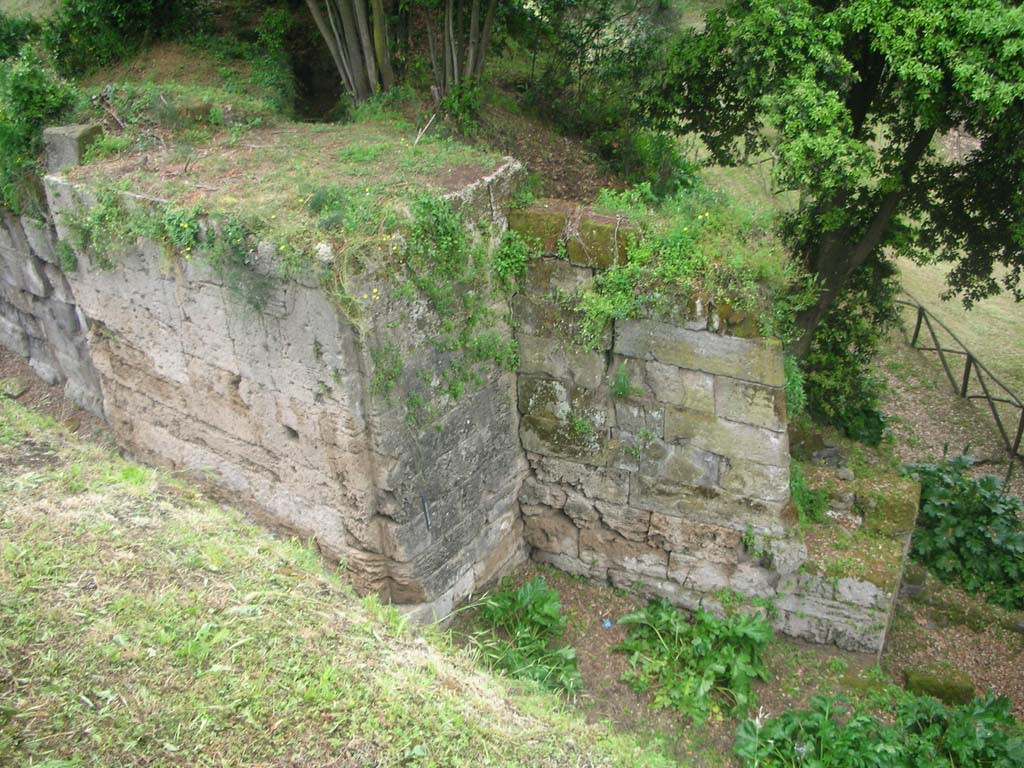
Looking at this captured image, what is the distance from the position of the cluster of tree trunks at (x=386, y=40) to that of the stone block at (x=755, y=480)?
430 centimetres

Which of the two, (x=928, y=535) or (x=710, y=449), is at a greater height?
(x=710, y=449)

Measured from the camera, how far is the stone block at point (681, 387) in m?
5.72

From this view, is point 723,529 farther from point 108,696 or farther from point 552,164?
point 108,696

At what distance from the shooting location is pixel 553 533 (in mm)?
6957

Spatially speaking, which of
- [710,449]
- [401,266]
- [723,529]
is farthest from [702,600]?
[401,266]

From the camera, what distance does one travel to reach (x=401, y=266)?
497 centimetres

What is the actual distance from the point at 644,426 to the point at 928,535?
3.93m

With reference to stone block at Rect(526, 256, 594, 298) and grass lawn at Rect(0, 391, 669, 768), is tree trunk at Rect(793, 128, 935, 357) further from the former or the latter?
grass lawn at Rect(0, 391, 669, 768)

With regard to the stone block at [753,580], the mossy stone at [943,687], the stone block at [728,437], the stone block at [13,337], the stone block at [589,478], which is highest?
the stone block at [728,437]

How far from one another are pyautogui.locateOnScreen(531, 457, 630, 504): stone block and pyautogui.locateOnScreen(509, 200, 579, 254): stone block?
177 centimetres

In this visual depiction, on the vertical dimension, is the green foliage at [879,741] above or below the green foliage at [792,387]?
below

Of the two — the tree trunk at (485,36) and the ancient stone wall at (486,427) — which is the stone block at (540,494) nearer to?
the ancient stone wall at (486,427)

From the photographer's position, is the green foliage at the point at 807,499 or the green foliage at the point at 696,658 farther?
the green foliage at the point at 807,499

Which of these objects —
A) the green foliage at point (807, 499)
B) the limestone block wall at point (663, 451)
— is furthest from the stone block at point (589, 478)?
the green foliage at point (807, 499)
